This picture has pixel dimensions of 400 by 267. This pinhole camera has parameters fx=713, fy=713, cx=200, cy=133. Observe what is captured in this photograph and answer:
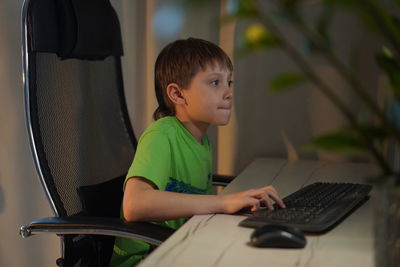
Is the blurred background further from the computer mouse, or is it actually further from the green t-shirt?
the computer mouse

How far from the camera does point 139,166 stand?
1.61m

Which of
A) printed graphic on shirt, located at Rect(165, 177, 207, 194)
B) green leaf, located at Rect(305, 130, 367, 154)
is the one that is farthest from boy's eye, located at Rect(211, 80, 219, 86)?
green leaf, located at Rect(305, 130, 367, 154)

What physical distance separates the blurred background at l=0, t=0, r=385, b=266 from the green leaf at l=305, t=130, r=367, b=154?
1500mm

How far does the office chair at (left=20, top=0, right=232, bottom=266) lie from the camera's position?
5.39ft

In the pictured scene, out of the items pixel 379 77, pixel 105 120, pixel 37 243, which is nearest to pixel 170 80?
pixel 105 120

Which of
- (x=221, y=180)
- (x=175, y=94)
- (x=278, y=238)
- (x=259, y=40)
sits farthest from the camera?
(x=221, y=180)

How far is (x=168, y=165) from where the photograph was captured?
1.68 meters

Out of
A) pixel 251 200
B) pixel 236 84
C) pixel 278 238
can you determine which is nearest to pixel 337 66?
→ pixel 278 238

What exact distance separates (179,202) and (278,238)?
383 mm

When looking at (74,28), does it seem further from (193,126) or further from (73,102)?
(193,126)

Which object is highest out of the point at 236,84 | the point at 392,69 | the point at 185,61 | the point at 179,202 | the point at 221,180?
the point at 392,69

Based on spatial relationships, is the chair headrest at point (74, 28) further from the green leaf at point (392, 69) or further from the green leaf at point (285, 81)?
the green leaf at point (285, 81)

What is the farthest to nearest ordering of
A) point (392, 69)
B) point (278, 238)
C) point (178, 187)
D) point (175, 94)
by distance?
point (175, 94)
point (178, 187)
point (278, 238)
point (392, 69)

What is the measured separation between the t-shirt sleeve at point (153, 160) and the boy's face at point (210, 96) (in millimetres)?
137
